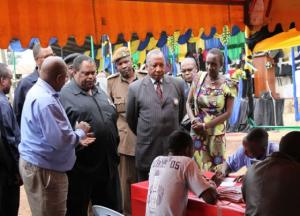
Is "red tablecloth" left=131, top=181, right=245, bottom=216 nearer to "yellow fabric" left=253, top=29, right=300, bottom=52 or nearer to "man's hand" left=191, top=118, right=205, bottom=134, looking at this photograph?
"man's hand" left=191, top=118, right=205, bottom=134

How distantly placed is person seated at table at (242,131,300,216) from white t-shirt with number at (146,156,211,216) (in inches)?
16.1

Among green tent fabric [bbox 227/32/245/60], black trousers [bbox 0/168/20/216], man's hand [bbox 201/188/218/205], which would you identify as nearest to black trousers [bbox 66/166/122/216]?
black trousers [bbox 0/168/20/216]

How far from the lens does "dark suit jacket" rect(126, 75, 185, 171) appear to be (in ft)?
13.9

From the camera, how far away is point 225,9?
15.6ft

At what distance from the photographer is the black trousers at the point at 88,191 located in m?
3.83

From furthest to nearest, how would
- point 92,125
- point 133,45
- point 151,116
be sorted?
point 133,45, point 151,116, point 92,125

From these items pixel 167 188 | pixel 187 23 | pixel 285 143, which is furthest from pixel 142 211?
pixel 187 23

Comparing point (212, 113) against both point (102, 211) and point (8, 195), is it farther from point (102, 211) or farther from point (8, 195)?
point (8, 195)

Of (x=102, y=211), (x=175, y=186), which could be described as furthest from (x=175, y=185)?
(x=102, y=211)

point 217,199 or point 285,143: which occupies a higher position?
point 285,143

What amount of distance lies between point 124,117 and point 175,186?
Result: 6.69 feet

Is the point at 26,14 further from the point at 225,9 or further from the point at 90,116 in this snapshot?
the point at 225,9

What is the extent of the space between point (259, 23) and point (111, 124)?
1972 mm

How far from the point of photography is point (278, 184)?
2.35 m
